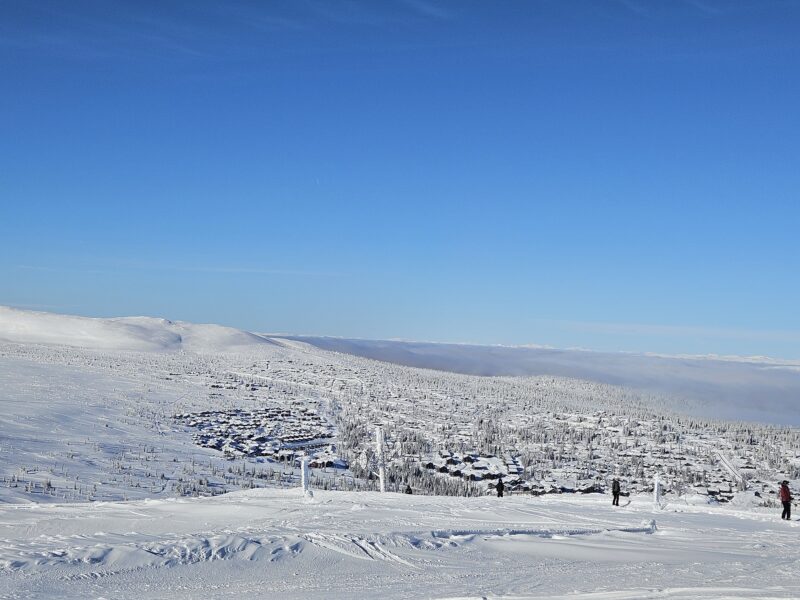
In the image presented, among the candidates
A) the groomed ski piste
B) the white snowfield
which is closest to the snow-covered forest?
the groomed ski piste

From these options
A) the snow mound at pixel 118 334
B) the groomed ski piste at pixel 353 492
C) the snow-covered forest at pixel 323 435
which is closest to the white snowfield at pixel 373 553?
the groomed ski piste at pixel 353 492

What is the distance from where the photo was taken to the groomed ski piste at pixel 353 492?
9133mm

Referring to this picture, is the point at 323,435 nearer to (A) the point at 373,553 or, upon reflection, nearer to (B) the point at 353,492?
(B) the point at 353,492

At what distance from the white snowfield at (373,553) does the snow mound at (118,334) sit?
262ft

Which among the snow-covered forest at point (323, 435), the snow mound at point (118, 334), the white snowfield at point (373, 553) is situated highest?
the snow mound at point (118, 334)

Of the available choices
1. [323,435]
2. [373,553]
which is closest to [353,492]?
[373,553]

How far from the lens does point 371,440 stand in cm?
4116

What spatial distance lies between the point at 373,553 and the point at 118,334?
95.2 meters

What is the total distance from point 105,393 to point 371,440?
18.2 meters

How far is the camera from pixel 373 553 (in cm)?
1071

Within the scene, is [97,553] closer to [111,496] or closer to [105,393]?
[111,496]

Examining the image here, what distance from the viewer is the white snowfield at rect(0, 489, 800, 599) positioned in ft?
28.0

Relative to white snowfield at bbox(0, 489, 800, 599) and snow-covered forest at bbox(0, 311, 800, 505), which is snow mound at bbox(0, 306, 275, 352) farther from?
white snowfield at bbox(0, 489, 800, 599)

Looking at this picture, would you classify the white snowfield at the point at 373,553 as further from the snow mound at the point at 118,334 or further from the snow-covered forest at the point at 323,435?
the snow mound at the point at 118,334
